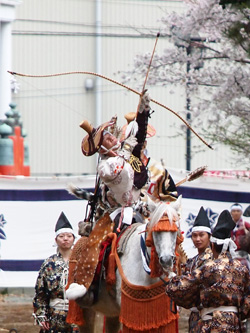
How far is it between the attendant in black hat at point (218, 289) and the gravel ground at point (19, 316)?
5378 millimetres

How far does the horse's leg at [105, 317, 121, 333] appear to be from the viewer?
10.4 metres

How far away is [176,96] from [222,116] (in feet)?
25.7

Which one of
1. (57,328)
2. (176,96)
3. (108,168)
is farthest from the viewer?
(176,96)

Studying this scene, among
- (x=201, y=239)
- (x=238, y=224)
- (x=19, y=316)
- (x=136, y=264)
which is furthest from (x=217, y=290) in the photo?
(x=19, y=316)

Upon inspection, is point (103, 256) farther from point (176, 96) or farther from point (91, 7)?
point (91, 7)

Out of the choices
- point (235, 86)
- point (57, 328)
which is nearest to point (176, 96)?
point (235, 86)

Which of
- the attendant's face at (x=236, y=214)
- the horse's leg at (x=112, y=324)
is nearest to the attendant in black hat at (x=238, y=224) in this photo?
the attendant's face at (x=236, y=214)

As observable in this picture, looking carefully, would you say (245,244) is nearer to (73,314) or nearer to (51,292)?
(73,314)

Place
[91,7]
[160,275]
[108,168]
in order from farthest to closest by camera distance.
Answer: [91,7]
[108,168]
[160,275]

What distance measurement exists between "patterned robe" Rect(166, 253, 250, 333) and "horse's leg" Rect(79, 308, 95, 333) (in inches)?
96.0

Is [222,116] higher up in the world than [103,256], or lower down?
higher up

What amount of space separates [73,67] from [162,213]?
19685 mm

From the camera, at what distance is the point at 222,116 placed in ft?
61.0

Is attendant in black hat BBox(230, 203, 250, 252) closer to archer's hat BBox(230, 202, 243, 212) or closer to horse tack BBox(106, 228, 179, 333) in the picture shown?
archer's hat BBox(230, 202, 243, 212)
